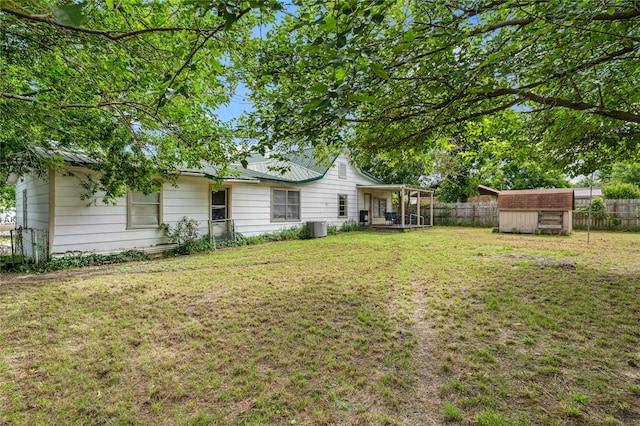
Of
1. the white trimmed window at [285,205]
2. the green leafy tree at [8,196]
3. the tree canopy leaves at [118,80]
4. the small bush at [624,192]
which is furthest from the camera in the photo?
the small bush at [624,192]

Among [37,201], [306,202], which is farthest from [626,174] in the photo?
[37,201]

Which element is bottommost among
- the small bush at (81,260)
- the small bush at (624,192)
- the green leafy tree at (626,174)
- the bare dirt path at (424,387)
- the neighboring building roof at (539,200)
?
the bare dirt path at (424,387)

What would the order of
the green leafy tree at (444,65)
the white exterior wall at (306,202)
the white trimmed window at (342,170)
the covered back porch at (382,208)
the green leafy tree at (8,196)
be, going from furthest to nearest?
1. the covered back porch at (382,208)
2. the white trimmed window at (342,170)
3. the green leafy tree at (8,196)
4. the white exterior wall at (306,202)
5. the green leafy tree at (444,65)

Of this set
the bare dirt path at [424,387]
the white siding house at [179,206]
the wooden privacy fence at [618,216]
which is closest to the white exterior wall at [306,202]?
the white siding house at [179,206]

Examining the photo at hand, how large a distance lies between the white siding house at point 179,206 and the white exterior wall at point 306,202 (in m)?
0.04

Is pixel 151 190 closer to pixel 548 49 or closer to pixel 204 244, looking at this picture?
pixel 204 244

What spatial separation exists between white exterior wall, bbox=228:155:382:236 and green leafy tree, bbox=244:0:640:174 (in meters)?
6.63

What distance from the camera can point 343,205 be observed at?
1558 cm

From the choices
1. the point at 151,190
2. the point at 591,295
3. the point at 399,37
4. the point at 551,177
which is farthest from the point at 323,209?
the point at 551,177

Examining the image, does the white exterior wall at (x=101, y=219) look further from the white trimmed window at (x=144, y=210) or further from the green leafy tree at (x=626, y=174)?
the green leafy tree at (x=626, y=174)

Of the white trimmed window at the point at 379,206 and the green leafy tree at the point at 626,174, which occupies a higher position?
the green leafy tree at the point at 626,174

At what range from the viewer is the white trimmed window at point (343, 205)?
1532cm

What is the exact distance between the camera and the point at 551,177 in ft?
88.0

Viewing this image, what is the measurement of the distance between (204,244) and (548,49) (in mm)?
A: 9165
